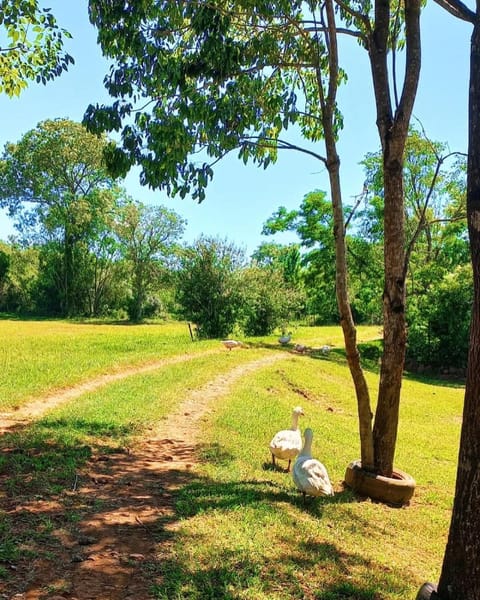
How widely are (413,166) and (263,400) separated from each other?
22017 mm

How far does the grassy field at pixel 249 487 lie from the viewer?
144 inches

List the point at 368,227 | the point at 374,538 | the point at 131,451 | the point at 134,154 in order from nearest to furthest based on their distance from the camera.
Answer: the point at 374,538 → the point at 134,154 → the point at 131,451 → the point at 368,227

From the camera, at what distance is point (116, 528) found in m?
4.25

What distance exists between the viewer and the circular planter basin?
242 inches

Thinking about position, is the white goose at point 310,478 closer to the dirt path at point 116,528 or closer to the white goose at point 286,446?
the white goose at point 286,446

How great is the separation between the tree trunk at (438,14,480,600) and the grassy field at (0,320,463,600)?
767 mm

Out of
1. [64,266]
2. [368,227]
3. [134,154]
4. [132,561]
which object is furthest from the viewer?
[64,266]

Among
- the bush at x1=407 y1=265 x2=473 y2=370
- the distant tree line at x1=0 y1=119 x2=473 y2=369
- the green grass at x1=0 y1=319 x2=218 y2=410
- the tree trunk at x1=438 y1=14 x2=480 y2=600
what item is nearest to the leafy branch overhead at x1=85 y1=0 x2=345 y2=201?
the tree trunk at x1=438 y1=14 x2=480 y2=600

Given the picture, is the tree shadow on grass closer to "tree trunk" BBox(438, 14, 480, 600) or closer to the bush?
"tree trunk" BBox(438, 14, 480, 600)

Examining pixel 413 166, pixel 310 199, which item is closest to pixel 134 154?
pixel 413 166

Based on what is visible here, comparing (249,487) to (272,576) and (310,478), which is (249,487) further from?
(272,576)

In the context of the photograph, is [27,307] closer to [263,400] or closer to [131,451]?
[263,400]

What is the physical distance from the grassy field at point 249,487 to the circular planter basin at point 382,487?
0.58 feet

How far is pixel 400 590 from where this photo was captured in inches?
148
